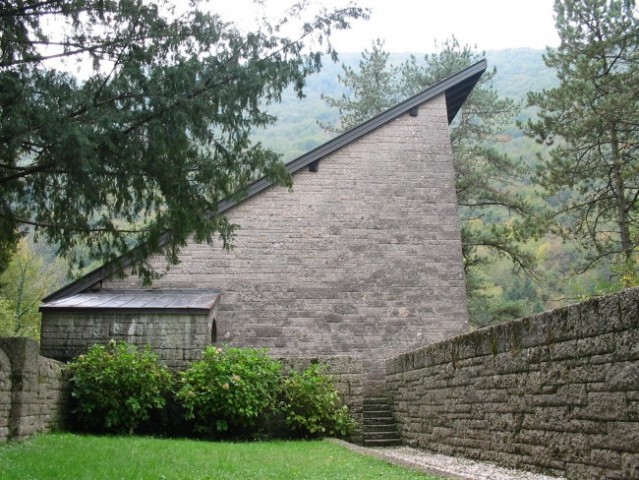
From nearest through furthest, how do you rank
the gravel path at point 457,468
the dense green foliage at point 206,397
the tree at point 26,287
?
the gravel path at point 457,468
the dense green foliage at point 206,397
the tree at point 26,287

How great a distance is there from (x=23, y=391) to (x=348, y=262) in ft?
25.9

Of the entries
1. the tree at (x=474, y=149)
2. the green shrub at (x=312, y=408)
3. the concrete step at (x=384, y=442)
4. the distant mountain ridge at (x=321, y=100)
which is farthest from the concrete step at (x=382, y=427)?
the distant mountain ridge at (x=321, y=100)

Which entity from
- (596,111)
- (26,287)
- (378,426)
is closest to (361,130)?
(596,111)

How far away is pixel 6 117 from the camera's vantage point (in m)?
6.02

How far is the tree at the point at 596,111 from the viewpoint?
13.5 m

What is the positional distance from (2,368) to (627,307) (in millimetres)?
6902

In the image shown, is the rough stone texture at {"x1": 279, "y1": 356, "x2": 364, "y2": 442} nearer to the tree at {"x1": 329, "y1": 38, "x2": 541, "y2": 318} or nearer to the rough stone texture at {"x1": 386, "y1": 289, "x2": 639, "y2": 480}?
the rough stone texture at {"x1": 386, "y1": 289, "x2": 639, "y2": 480}

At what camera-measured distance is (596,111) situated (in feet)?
42.1

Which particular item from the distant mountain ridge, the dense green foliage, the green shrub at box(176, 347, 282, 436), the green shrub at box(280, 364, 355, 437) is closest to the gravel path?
the green shrub at box(280, 364, 355, 437)

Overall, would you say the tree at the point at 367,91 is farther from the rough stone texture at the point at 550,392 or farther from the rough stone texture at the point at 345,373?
the rough stone texture at the point at 550,392

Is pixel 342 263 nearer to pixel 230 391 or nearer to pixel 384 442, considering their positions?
pixel 384 442

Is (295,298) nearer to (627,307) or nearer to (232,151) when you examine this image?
(232,151)

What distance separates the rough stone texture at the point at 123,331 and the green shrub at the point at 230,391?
109 centimetres

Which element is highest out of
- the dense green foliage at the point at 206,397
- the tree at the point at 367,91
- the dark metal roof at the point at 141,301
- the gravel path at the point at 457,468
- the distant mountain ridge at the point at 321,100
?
the distant mountain ridge at the point at 321,100
